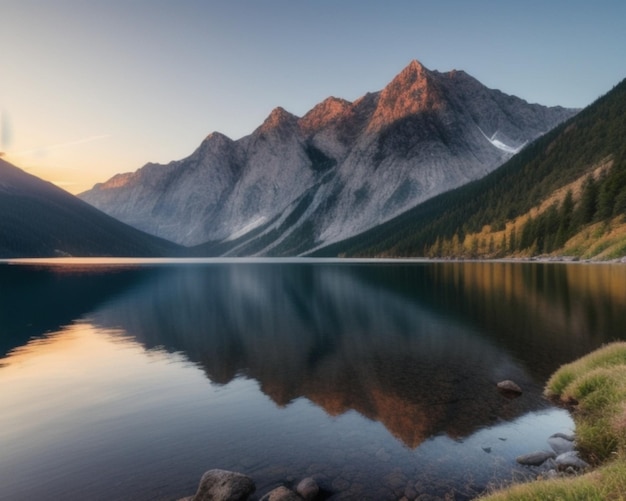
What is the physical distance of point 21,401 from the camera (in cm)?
2797

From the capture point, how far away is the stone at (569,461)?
54.3 ft

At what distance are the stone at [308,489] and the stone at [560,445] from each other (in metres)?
10.1

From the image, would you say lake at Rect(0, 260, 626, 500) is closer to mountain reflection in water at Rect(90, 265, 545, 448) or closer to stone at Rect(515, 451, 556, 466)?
mountain reflection in water at Rect(90, 265, 545, 448)

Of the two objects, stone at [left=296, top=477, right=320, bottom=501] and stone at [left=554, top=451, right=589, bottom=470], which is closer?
stone at [left=296, top=477, right=320, bottom=501]

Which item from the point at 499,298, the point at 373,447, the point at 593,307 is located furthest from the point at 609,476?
the point at 499,298

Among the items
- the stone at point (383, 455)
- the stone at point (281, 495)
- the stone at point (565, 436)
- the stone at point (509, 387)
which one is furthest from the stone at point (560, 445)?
the stone at point (281, 495)

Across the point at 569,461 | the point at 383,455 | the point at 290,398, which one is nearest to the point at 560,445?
the point at 569,461

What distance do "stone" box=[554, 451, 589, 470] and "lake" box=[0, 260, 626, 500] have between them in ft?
4.90

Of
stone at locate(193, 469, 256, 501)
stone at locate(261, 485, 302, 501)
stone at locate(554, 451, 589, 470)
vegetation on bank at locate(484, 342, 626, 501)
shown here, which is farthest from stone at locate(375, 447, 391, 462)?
vegetation on bank at locate(484, 342, 626, 501)

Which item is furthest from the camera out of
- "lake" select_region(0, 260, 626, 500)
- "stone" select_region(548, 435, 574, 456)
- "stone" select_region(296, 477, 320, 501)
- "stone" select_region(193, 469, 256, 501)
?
"stone" select_region(548, 435, 574, 456)

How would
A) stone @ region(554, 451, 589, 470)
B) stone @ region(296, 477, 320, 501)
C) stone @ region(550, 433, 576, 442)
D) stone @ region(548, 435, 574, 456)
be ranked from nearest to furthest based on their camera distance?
stone @ region(296, 477, 320, 501) < stone @ region(554, 451, 589, 470) < stone @ region(548, 435, 574, 456) < stone @ region(550, 433, 576, 442)

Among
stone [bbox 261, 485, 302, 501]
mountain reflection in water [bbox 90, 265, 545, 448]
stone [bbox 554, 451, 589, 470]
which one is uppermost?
stone [bbox 554, 451, 589, 470]

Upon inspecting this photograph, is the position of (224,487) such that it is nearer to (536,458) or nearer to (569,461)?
(536,458)

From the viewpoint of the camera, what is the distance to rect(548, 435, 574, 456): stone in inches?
726
